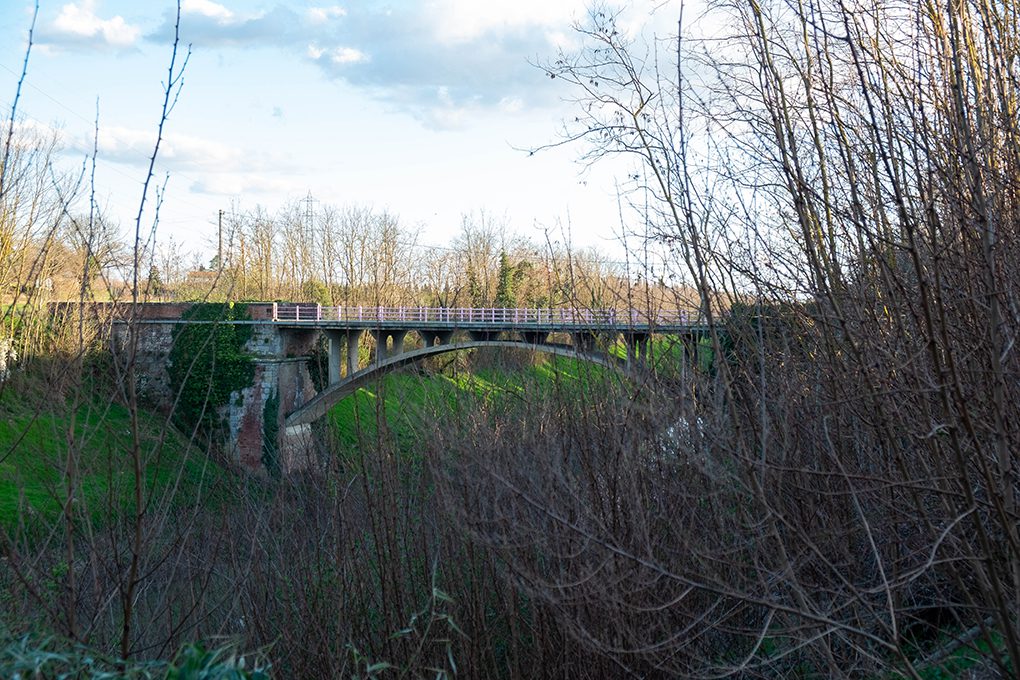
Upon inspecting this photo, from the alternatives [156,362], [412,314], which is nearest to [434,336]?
[412,314]

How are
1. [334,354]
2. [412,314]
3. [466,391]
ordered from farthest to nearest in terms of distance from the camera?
[334,354] < [412,314] < [466,391]

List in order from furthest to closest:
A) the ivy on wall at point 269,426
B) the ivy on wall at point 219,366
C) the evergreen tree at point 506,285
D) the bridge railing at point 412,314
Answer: the ivy on wall at point 219,366
the ivy on wall at point 269,426
the evergreen tree at point 506,285
the bridge railing at point 412,314

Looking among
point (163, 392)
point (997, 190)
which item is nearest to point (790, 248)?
point (997, 190)

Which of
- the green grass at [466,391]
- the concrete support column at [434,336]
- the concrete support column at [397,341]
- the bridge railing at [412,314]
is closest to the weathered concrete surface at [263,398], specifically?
the bridge railing at [412,314]

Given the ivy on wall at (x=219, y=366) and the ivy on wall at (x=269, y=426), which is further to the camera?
the ivy on wall at (x=219, y=366)

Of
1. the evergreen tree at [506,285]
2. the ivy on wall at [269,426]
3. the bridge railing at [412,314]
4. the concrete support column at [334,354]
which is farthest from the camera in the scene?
the concrete support column at [334,354]

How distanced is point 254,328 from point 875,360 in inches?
838

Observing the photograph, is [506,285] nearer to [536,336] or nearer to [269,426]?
[536,336]

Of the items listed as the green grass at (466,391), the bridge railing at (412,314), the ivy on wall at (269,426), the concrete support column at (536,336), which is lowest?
the ivy on wall at (269,426)

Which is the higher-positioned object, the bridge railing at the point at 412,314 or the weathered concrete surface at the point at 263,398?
the bridge railing at the point at 412,314

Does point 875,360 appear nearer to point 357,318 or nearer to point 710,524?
point 710,524

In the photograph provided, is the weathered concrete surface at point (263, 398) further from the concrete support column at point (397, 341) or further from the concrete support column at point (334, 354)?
the concrete support column at point (397, 341)

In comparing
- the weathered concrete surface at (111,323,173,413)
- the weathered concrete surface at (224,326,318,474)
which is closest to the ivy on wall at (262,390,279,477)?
the weathered concrete surface at (224,326,318,474)

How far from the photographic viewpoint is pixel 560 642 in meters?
4.89
